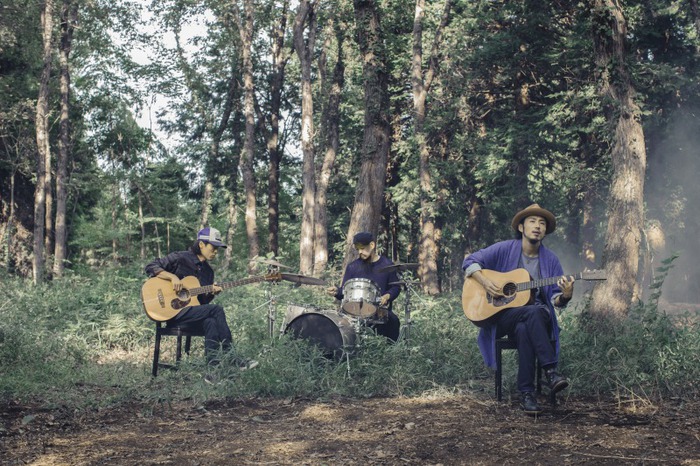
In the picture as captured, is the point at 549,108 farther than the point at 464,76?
No

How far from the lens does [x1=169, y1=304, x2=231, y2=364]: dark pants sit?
8859 millimetres

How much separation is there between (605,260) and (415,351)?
3254 mm

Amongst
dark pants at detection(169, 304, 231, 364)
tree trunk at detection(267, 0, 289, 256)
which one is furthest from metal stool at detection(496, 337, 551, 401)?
tree trunk at detection(267, 0, 289, 256)

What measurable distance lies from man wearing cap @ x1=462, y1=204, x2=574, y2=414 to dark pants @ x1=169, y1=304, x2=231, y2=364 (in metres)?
2.84

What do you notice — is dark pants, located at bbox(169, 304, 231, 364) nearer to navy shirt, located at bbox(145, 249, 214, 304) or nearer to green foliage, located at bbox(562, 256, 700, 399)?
navy shirt, located at bbox(145, 249, 214, 304)

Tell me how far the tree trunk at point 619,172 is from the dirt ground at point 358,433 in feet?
10.8

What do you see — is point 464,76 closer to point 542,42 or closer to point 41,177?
point 542,42

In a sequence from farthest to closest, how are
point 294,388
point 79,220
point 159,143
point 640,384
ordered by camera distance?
point 159,143 < point 79,220 < point 294,388 < point 640,384

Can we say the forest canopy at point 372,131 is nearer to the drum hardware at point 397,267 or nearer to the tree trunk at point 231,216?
the tree trunk at point 231,216

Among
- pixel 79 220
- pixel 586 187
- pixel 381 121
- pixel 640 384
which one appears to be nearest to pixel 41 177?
pixel 79 220

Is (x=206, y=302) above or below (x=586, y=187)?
below

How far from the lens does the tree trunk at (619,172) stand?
1040cm

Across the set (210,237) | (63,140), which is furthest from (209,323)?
(63,140)

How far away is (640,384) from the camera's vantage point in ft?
24.5
